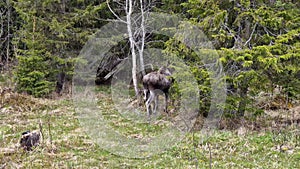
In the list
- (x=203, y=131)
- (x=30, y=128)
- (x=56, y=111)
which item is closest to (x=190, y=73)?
(x=203, y=131)

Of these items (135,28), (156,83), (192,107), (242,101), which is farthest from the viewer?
(135,28)

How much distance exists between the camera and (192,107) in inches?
446

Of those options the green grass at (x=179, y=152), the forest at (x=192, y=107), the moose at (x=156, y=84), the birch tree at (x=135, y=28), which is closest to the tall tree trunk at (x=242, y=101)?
the forest at (x=192, y=107)

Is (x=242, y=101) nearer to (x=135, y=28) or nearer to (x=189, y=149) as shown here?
(x=189, y=149)

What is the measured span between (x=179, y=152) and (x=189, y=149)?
11.9 inches

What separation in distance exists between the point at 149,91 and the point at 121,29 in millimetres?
7732

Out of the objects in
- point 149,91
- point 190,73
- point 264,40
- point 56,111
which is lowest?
point 56,111

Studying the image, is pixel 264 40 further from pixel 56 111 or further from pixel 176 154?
pixel 56 111

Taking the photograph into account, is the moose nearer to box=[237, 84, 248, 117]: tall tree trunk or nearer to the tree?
box=[237, 84, 248, 117]: tall tree trunk

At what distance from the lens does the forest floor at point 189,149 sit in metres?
7.43

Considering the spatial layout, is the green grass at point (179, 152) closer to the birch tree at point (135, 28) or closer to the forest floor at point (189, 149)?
the forest floor at point (189, 149)

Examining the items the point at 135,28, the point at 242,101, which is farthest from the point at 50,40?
the point at 242,101

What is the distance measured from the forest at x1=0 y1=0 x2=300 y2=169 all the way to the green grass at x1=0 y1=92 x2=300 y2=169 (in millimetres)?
22

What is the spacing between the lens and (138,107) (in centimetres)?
1479
